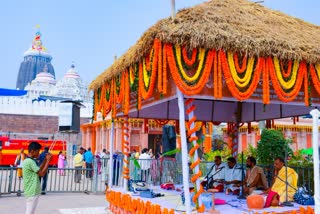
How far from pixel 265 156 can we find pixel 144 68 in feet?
29.5

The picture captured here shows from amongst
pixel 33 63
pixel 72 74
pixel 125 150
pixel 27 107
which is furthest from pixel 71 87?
pixel 125 150

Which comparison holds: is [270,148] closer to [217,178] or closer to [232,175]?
[217,178]

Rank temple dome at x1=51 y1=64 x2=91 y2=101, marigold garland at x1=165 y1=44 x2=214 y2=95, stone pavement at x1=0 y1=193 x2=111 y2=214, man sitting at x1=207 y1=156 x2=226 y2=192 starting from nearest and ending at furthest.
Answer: marigold garland at x1=165 y1=44 x2=214 y2=95 → man sitting at x1=207 y1=156 x2=226 y2=192 → stone pavement at x1=0 y1=193 x2=111 y2=214 → temple dome at x1=51 y1=64 x2=91 y2=101

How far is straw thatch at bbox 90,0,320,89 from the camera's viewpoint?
17.2ft

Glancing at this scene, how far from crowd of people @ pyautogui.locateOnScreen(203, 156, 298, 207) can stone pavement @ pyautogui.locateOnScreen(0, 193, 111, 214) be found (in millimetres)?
3251

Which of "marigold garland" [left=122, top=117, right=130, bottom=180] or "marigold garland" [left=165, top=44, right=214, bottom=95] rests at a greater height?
"marigold garland" [left=165, top=44, right=214, bottom=95]

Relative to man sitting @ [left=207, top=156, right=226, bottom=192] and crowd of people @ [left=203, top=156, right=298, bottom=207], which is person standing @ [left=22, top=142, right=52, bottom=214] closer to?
crowd of people @ [left=203, top=156, right=298, bottom=207]

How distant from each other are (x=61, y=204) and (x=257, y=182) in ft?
19.4

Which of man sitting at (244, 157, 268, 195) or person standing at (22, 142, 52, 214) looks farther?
man sitting at (244, 157, 268, 195)

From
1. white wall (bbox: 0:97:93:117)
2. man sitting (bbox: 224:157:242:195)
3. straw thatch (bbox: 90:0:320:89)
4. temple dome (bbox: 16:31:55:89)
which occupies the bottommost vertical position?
man sitting (bbox: 224:157:242:195)

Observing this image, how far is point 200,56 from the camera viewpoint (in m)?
5.42

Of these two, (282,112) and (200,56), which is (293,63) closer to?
(200,56)

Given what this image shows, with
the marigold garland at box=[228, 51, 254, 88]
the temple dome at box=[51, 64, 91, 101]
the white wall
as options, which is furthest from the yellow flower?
the temple dome at box=[51, 64, 91, 101]

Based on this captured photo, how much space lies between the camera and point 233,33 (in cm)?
552
